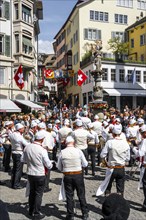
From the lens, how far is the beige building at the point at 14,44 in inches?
1241

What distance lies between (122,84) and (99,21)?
37.2 ft

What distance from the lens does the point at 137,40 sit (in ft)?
154

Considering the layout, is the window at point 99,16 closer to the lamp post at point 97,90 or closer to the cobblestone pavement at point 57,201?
the lamp post at point 97,90

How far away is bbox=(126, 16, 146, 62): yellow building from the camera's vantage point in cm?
4547

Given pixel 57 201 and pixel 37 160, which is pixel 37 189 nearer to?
pixel 37 160

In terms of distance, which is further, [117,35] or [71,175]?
[117,35]

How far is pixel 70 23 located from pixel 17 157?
150 feet

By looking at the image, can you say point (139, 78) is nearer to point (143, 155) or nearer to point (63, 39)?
point (63, 39)

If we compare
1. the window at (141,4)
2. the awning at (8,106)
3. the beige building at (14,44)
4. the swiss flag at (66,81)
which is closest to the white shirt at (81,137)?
the awning at (8,106)

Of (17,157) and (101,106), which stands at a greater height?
(101,106)

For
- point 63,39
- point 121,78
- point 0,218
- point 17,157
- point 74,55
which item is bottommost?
point 17,157

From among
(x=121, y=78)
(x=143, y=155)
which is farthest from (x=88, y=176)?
(x=121, y=78)

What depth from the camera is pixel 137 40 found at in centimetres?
4684

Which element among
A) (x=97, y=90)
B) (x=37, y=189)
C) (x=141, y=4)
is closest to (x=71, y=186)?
(x=37, y=189)
